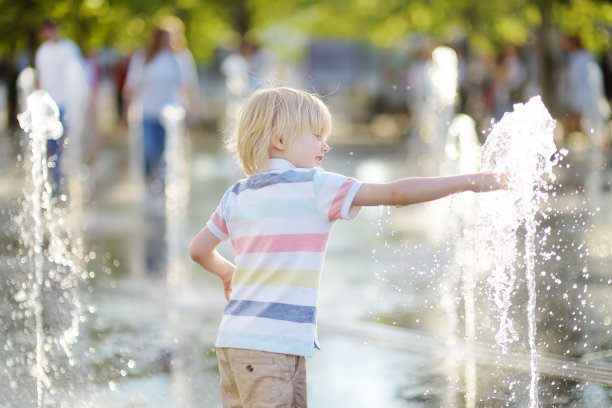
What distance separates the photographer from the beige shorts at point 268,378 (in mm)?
2902

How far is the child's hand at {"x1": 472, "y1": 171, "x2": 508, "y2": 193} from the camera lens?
292 cm

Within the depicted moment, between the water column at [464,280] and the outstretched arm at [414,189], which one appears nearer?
the outstretched arm at [414,189]

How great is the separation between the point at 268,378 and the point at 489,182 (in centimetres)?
93

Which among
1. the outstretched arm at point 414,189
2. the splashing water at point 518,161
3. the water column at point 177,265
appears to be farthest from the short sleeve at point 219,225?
the water column at point 177,265

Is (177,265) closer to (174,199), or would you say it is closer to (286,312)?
(174,199)

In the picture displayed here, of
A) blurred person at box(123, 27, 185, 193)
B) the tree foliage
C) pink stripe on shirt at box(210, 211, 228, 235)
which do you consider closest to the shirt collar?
pink stripe on shirt at box(210, 211, 228, 235)

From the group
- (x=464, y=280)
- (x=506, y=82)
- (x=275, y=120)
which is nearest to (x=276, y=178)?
(x=275, y=120)

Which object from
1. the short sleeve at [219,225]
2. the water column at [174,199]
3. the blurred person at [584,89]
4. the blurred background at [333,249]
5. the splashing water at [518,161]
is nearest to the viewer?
the short sleeve at [219,225]

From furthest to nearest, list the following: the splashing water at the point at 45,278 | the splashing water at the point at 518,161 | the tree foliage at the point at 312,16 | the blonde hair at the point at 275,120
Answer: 1. the tree foliage at the point at 312,16
2. the splashing water at the point at 45,278
3. the splashing water at the point at 518,161
4. the blonde hair at the point at 275,120

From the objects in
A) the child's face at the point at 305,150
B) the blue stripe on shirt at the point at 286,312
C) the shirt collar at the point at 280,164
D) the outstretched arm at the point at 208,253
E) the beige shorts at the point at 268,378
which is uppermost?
the child's face at the point at 305,150

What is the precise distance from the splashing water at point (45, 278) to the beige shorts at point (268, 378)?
1.40 metres

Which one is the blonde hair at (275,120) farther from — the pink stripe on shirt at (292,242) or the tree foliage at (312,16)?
the tree foliage at (312,16)

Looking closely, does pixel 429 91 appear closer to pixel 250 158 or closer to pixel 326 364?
pixel 326 364

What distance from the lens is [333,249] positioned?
26.9ft
